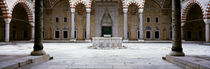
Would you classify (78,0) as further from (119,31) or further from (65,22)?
(119,31)

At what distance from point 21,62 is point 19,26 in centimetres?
2023

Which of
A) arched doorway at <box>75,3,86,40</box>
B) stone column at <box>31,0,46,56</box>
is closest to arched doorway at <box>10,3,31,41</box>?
arched doorway at <box>75,3,86,40</box>

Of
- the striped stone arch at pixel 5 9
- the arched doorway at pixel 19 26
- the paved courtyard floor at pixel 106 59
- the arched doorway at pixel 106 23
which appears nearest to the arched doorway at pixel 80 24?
the arched doorway at pixel 106 23

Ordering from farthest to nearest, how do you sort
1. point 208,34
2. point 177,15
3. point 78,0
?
point 78,0, point 208,34, point 177,15

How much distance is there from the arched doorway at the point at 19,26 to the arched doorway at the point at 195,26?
21792 millimetres

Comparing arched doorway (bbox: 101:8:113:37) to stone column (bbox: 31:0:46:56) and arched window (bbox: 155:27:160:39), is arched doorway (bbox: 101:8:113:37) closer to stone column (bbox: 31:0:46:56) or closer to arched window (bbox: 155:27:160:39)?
arched window (bbox: 155:27:160:39)

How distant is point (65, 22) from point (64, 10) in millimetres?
1702

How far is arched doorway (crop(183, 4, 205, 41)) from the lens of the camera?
18734 millimetres

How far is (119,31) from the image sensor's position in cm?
2089

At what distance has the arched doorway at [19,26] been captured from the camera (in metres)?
19.8

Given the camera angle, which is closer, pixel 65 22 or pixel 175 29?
pixel 175 29

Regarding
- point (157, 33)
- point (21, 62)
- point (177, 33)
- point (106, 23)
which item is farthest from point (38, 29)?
point (157, 33)

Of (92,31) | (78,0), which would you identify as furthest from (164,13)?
(78,0)

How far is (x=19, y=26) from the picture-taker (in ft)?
67.7
